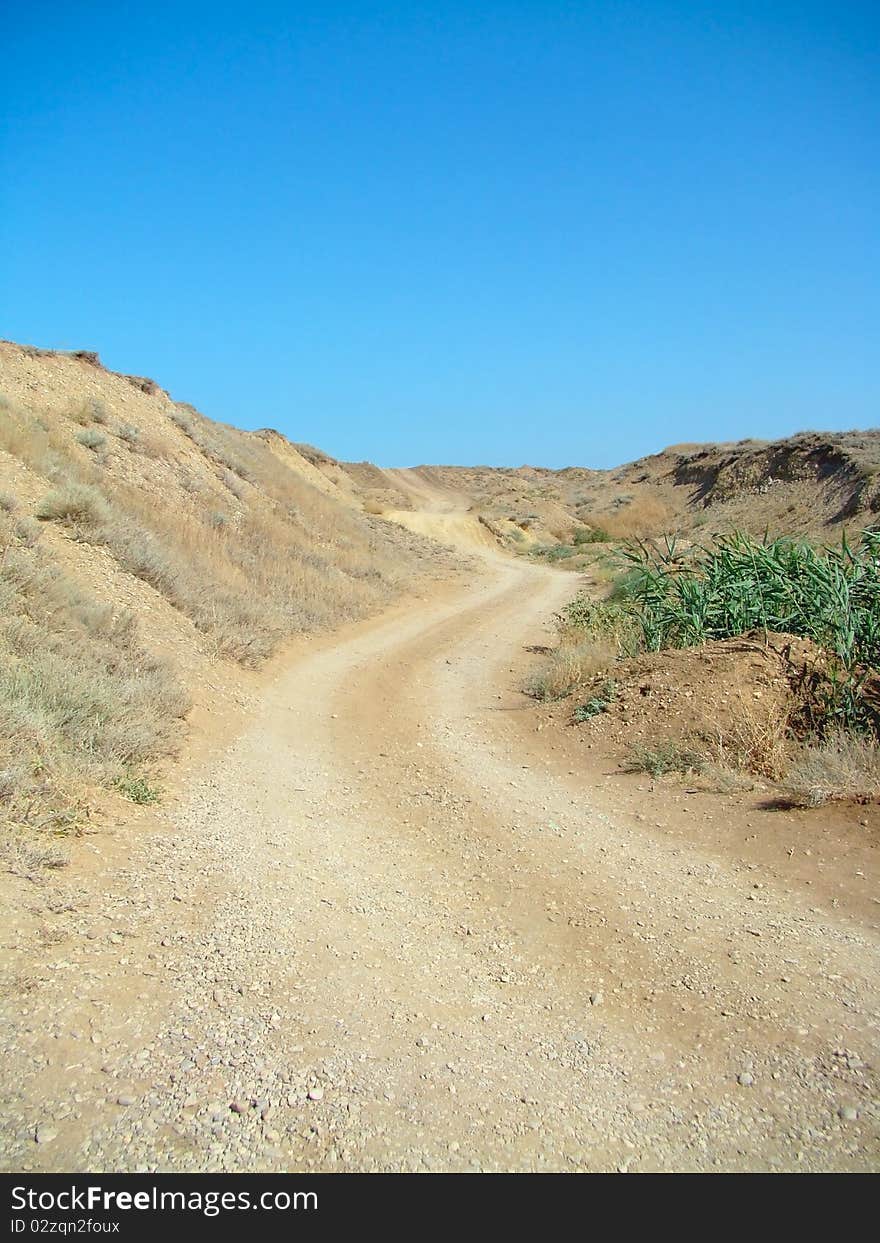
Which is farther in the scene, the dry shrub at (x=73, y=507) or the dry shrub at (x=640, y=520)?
the dry shrub at (x=640, y=520)

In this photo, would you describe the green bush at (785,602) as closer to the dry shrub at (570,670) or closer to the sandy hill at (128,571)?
the dry shrub at (570,670)

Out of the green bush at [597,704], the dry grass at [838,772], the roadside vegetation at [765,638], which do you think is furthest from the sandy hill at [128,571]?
the dry grass at [838,772]

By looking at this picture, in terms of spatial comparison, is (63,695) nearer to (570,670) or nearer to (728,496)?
(570,670)

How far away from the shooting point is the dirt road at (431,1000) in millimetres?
3037

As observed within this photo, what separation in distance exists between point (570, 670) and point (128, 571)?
662cm

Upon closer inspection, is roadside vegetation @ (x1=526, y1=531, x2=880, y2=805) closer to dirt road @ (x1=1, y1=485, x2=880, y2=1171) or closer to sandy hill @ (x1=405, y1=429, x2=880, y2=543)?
dirt road @ (x1=1, y1=485, x2=880, y2=1171)

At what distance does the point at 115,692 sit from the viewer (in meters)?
7.64

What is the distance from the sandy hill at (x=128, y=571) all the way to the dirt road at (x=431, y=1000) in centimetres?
91

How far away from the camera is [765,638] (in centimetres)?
860

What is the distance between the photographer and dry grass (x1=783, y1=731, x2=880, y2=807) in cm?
613

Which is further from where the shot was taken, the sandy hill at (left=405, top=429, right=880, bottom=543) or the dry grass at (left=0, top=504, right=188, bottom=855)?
the sandy hill at (left=405, top=429, right=880, bottom=543)

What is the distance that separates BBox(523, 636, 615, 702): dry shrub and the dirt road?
11.4ft

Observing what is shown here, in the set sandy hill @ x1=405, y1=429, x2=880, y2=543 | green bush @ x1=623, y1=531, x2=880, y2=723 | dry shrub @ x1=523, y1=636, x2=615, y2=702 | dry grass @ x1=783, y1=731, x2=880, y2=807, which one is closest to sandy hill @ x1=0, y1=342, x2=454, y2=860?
dry shrub @ x1=523, y1=636, x2=615, y2=702
